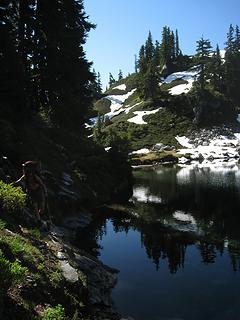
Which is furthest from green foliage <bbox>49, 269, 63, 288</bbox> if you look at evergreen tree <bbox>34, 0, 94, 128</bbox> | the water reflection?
evergreen tree <bbox>34, 0, 94, 128</bbox>

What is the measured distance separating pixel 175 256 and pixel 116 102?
148471mm

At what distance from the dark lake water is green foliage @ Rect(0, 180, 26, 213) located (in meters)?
5.44

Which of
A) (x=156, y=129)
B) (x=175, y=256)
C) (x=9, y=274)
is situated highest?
(x=156, y=129)

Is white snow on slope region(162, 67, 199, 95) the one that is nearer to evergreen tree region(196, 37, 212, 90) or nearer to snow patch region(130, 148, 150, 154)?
evergreen tree region(196, 37, 212, 90)

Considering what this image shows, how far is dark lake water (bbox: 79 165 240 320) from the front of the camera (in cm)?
1554

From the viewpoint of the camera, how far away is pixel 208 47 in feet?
477

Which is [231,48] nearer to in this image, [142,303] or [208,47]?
[208,47]

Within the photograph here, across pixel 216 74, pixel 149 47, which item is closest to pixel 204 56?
pixel 216 74

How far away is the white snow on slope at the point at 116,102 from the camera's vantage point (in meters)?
151

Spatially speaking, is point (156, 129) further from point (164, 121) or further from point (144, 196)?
point (144, 196)

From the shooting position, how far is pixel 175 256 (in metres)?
21.3

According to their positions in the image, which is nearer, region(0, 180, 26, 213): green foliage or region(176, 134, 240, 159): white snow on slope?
region(0, 180, 26, 213): green foliage

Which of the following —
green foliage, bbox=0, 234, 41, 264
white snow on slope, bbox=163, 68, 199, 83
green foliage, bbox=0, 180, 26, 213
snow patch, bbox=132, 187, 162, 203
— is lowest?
snow patch, bbox=132, 187, 162, 203

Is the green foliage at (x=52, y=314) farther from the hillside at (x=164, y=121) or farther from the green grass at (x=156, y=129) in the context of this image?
the green grass at (x=156, y=129)
